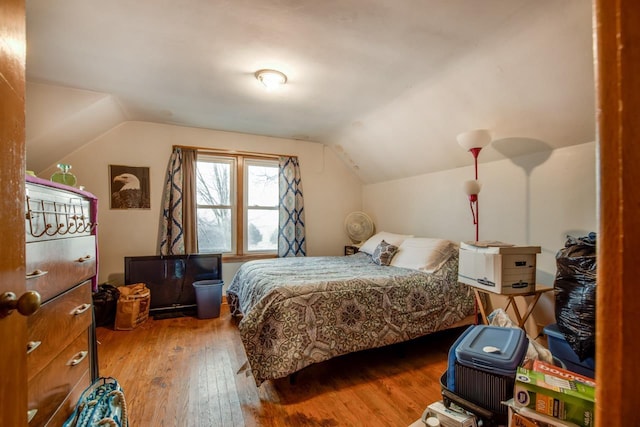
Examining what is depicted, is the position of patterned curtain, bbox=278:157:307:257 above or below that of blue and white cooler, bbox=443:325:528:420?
above

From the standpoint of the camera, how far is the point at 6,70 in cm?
50

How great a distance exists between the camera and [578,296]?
1.56 m

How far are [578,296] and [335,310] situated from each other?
1.43 meters

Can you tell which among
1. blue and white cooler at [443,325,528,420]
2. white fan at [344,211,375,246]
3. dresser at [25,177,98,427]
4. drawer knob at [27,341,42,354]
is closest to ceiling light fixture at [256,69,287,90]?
dresser at [25,177,98,427]

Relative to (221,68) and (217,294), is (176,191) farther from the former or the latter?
(221,68)

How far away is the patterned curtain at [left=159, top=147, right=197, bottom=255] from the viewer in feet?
11.3

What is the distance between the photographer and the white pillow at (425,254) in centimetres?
267

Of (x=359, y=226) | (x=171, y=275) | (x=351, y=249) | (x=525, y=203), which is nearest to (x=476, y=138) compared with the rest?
(x=525, y=203)

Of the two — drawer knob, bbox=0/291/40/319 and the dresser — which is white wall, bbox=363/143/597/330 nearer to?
drawer knob, bbox=0/291/40/319

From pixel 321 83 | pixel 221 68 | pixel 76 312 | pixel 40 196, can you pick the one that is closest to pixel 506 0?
pixel 321 83

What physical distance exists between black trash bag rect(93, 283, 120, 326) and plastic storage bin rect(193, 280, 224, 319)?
0.79 meters

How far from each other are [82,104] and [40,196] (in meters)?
2.19

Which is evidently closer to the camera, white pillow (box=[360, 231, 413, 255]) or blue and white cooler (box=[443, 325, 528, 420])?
blue and white cooler (box=[443, 325, 528, 420])

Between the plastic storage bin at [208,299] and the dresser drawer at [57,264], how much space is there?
176cm
